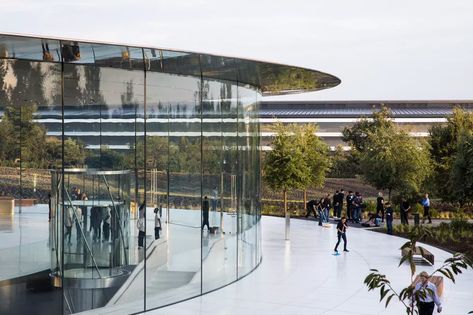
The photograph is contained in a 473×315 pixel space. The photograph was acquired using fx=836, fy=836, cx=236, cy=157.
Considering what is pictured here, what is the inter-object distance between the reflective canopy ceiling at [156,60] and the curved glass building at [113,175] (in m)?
0.05

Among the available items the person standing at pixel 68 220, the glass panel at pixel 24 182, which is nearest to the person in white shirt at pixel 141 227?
the person standing at pixel 68 220

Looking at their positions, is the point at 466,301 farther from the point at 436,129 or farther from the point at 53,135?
the point at 436,129

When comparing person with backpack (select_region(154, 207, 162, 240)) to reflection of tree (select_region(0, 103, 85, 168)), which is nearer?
reflection of tree (select_region(0, 103, 85, 168))

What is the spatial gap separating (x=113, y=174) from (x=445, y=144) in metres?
32.6

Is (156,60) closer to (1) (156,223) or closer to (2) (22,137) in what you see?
(2) (22,137)

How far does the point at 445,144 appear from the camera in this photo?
154 ft

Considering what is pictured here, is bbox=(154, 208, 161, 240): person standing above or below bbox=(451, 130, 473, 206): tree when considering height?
below

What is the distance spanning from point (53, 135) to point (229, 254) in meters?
6.72

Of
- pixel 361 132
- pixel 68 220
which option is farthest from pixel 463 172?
pixel 361 132

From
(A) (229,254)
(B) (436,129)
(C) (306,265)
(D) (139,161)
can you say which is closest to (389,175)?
(B) (436,129)

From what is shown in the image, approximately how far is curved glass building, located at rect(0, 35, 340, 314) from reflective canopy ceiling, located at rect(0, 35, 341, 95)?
0.15 feet

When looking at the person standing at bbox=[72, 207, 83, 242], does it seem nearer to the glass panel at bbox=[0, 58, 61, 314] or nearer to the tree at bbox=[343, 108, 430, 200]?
the glass panel at bbox=[0, 58, 61, 314]

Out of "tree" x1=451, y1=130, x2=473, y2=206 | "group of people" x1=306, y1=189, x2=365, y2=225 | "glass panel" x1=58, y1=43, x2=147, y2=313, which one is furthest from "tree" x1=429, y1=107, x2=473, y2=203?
"glass panel" x1=58, y1=43, x2=147, y2=313

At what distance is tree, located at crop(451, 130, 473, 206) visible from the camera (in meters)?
33.8
